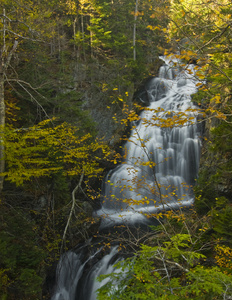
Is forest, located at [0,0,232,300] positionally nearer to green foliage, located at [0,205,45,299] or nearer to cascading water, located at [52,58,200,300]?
green foliage, located at [0,205,45,299]

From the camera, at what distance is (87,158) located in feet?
30.7

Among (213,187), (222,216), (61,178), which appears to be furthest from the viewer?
(61,178)

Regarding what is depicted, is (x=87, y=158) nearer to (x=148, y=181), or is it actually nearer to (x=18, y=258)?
(x=18, y=258)

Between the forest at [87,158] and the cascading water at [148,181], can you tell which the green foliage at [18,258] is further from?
the cascading water at [148,181]

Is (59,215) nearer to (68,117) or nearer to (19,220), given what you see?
(19,220)

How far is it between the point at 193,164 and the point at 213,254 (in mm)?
8641

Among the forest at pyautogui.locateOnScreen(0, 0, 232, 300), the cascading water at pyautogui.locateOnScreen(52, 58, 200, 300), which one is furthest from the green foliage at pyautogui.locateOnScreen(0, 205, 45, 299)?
the cascading water at pyautogui.locateOnScreen(52, 58, 200, 300)

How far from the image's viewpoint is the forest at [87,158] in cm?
296

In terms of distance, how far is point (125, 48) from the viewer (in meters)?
19.1

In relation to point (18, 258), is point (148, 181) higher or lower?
lower

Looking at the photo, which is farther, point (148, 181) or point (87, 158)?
point (148, 181)

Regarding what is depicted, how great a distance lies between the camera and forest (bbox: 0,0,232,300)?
2.96 metres

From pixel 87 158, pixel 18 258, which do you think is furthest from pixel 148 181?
pixel 18 258

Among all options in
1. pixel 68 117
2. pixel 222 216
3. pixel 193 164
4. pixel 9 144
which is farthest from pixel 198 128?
pixel 9 144
